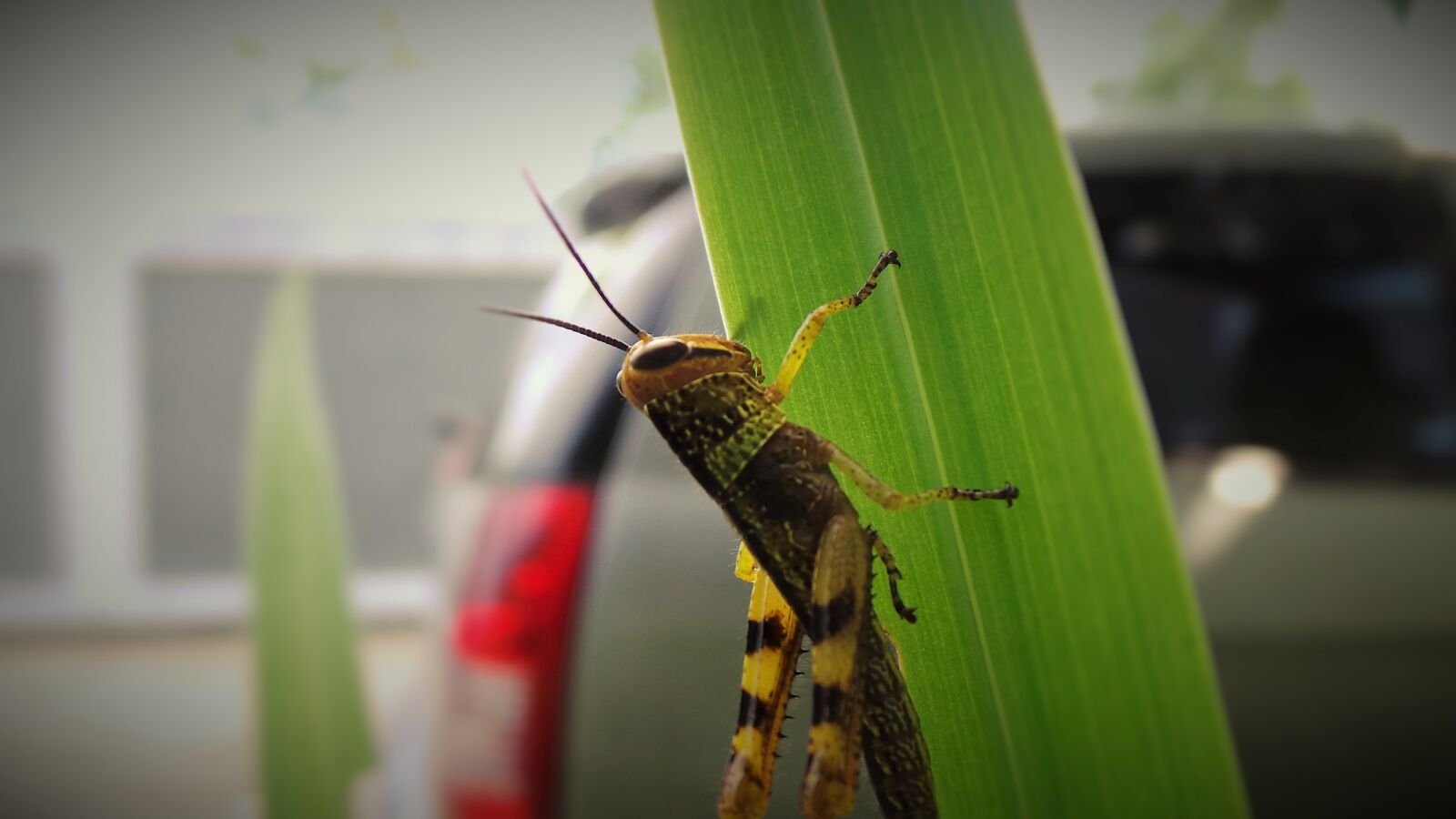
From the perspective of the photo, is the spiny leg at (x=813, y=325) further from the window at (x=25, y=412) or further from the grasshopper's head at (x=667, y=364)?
the window at (x=25, y=412)

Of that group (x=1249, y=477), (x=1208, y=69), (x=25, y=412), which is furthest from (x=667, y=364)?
(x=25, y=412)

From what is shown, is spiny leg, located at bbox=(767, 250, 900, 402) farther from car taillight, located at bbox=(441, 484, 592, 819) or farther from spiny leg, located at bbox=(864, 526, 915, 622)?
car taillight, located at bbox=(441, 484, 592, 819)

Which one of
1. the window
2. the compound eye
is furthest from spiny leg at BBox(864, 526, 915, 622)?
the window

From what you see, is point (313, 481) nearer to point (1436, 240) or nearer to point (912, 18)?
point (912, 18)

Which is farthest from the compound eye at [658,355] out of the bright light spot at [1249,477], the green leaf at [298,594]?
the bright light spot at [1249,477]

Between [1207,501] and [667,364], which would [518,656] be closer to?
[667,364]

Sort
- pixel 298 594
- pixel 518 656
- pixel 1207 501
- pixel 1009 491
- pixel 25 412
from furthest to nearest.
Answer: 1. pixel 25 412
2. pixel 1207 501
3. pixel 518 656
4. pixel 298 594
5. pixel 1009 491
